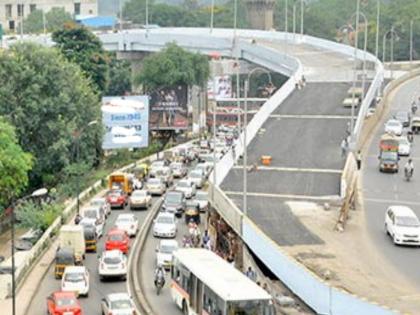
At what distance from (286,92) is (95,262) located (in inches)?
1659

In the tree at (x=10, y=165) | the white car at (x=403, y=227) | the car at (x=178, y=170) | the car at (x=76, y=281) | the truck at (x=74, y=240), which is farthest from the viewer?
the car at (x=178, y=170)

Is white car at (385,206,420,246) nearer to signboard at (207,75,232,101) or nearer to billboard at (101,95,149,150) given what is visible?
billboard at (101,95,149,150)

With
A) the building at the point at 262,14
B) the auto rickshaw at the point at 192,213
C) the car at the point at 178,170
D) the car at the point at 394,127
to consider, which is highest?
the building at the point at 262,14

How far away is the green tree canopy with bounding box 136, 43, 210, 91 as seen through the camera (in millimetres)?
113812

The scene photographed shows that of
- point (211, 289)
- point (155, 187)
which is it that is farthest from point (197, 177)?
point (211, 289)

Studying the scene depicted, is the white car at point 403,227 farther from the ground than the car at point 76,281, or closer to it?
farther from the ground

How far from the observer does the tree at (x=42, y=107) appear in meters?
71.2

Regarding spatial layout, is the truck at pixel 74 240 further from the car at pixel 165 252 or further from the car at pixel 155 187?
the car at pixel 155 187

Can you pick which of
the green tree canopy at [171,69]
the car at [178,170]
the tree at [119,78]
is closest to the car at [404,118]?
the car at [178,170]

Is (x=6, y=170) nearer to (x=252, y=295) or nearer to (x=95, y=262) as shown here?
(x=95, y=262)

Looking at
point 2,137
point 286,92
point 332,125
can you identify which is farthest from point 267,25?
point 2,137

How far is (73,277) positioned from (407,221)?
15264mm

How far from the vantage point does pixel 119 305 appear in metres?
39.2

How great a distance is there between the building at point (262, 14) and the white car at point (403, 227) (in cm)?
13618
